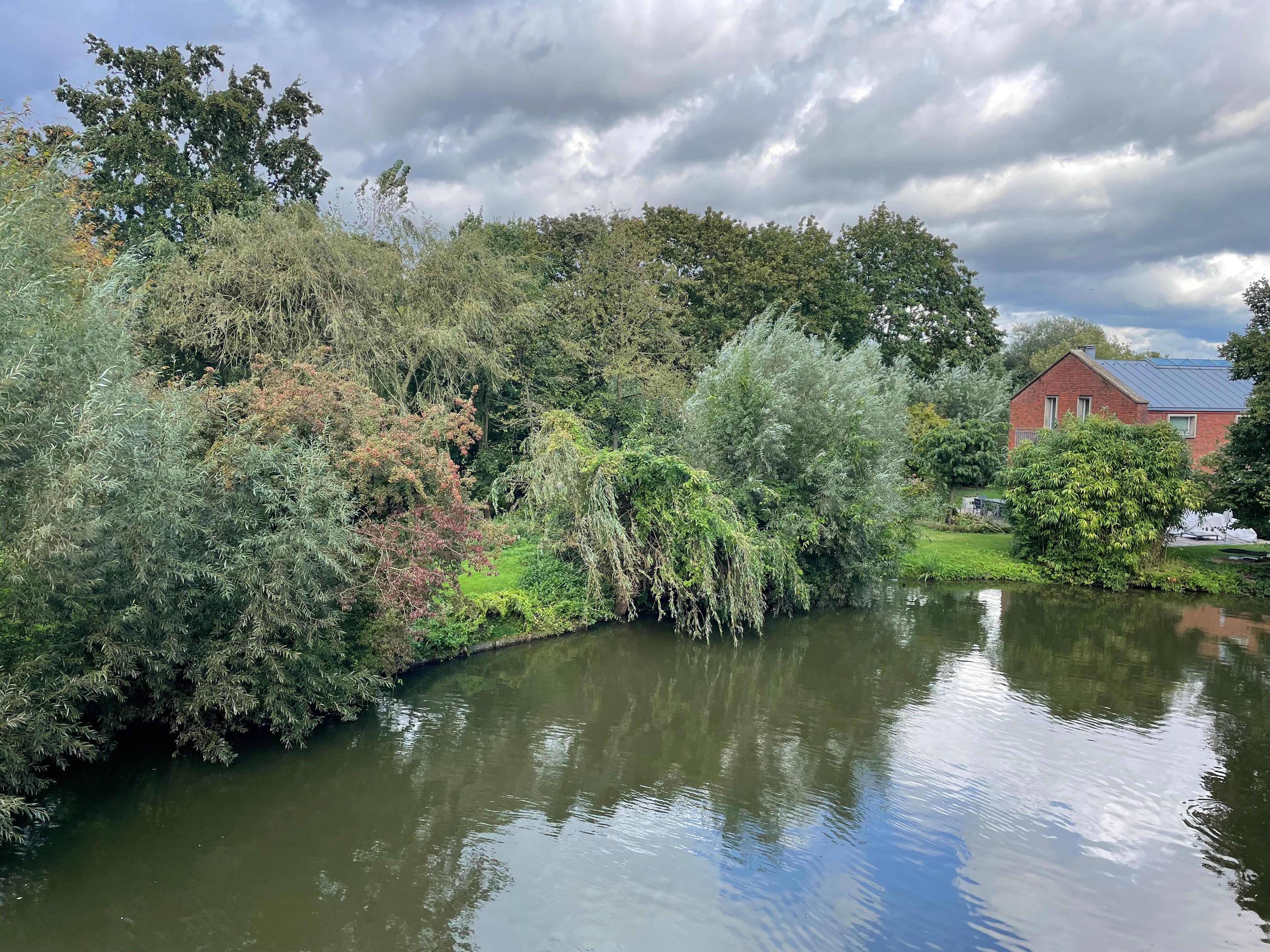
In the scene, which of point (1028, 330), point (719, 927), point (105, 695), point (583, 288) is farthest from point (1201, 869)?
point (1028, 330)

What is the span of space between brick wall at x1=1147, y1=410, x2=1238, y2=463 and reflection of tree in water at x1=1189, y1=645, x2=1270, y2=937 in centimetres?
1962

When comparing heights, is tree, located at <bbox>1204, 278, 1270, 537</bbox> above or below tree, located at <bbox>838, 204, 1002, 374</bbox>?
below

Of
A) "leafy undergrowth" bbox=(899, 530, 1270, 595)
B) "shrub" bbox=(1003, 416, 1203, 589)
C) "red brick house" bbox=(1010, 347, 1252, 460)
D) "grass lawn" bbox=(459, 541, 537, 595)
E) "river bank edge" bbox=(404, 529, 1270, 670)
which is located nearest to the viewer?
"river bank edge" bbox=(404, 529, 1270, 670)

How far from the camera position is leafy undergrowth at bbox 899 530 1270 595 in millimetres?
22875

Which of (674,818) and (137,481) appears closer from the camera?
(137,481)

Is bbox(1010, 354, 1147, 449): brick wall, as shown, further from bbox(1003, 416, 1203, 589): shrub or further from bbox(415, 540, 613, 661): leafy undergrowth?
bbox(415, 540, 613, 661): leafy undergrowth

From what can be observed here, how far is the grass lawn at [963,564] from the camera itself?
80.1 ft

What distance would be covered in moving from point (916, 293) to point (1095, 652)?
96.8 feet

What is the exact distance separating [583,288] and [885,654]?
16778 mm

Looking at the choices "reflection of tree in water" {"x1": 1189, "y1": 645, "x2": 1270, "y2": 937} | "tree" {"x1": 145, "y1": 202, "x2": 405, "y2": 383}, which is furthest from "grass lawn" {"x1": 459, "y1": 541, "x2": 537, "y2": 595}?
"reflection of tree in water" {"x1": 1189, "y1": 645, "x2": 1270, "y2": 937}

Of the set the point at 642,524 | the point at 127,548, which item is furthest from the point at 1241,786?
the point at 127,548

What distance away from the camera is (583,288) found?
27547mm

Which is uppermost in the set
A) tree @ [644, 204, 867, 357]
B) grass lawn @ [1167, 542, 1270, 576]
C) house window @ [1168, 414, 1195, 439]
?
tree @ [644, 204, 867, 357]

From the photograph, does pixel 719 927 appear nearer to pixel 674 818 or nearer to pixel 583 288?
pixel 674 818
